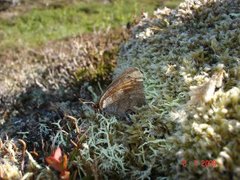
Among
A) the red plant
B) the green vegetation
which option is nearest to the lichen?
the red plant


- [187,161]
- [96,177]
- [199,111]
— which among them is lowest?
[96,177]

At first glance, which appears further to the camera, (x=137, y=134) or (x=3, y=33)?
(x=3, y=33)

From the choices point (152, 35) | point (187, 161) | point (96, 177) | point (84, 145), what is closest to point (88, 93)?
point (152, 35)

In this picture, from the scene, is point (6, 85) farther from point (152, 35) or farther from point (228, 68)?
point (228, 68)
